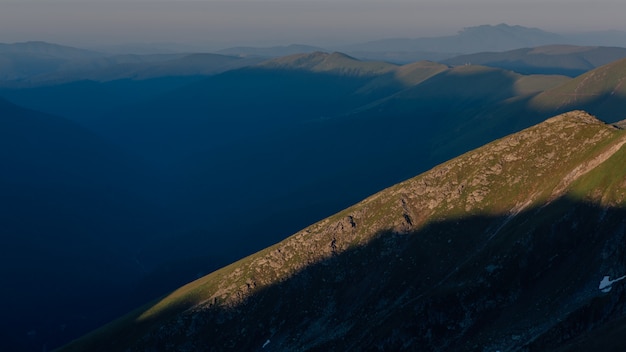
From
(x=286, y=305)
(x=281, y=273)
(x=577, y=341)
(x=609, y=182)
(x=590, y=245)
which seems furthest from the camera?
(x=281, y=273)

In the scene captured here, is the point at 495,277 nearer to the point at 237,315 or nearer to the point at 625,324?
the point at 625,324

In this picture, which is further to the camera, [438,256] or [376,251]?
[376,251]

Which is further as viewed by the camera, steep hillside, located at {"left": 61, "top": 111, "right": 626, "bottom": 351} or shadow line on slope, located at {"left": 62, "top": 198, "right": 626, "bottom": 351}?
steep hillside, located at {"left": 61, "top": 111, "right": 626, "bottom": 351}

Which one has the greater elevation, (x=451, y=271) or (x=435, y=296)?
(x=451, y=271)

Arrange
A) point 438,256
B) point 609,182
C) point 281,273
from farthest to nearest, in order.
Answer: point 281,273 < point 438,256 < point 609,182

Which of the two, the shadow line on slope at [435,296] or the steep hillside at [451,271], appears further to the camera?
the steep hillside at [451,271]

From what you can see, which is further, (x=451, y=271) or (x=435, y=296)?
(x=451, y=271)

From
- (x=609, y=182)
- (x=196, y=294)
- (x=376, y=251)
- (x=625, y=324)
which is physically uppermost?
(x=609, y=182)

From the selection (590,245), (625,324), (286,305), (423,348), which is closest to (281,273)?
(286,305)
